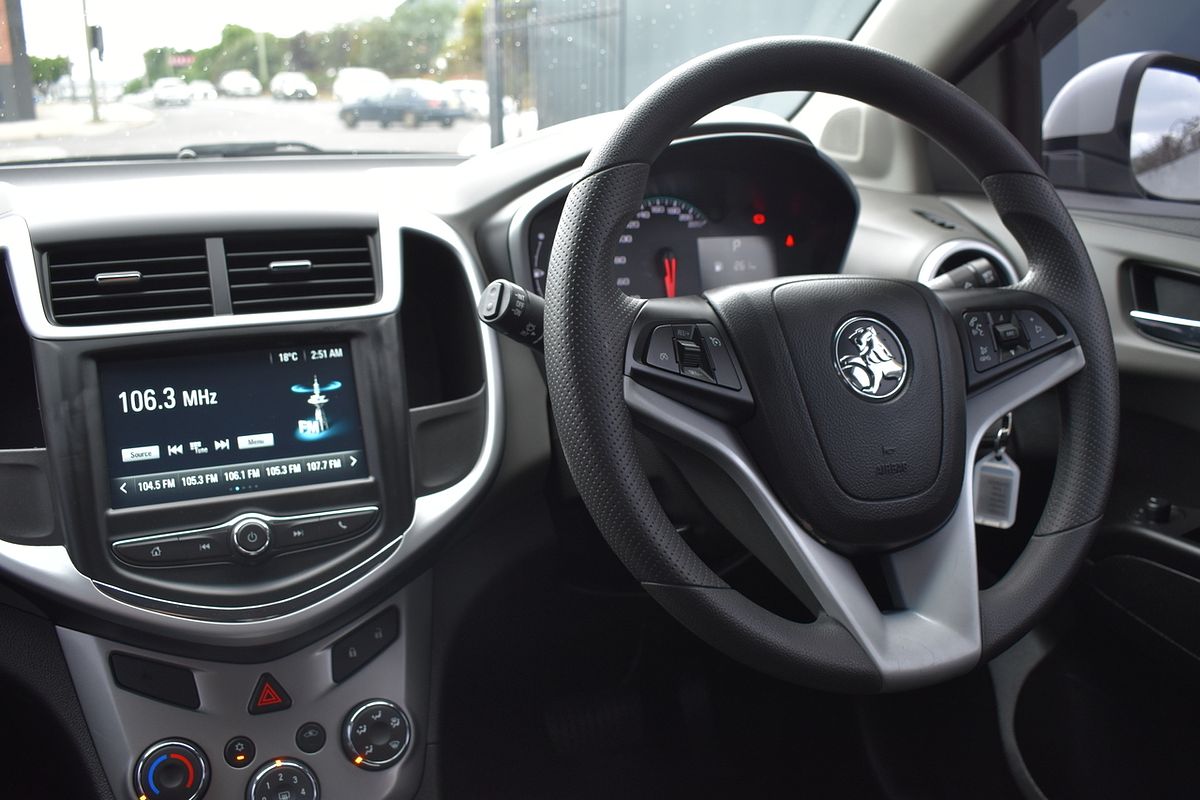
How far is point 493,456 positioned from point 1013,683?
1.04 meters

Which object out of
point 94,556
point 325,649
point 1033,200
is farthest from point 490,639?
point 1033,200

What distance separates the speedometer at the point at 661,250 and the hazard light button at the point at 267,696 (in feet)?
2.63

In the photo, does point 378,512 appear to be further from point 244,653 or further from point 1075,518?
point 1075,518

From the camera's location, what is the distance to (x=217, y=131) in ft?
6.00

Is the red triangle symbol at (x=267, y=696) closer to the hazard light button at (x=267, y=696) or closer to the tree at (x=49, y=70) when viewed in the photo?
the hazard light button at (x=267, y=696)

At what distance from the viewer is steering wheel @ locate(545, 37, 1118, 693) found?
1.09 m

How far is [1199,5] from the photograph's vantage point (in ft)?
5.99

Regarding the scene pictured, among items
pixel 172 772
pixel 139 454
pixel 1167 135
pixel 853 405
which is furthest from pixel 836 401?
pixel 1167 135

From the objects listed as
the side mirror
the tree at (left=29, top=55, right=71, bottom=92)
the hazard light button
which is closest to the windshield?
the tree at (left=29, top=55, right=71, bottom=92)

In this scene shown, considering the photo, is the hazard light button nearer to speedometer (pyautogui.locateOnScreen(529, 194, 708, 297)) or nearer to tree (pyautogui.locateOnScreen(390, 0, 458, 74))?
speedometer (pyautogui.locateOnScreen(529, 194, 708, 297))

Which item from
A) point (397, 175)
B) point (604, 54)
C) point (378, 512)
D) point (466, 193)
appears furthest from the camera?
point (604, 54)

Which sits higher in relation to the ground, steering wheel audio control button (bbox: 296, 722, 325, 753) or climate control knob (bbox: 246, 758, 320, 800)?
steering wheel audio control button (bbox: 296, 722, 325, 753)

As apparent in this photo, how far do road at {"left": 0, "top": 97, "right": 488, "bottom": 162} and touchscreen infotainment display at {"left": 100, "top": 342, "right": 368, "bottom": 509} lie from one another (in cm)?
59

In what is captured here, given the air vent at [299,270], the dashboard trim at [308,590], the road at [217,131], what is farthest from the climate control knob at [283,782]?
the road at [217,131]
